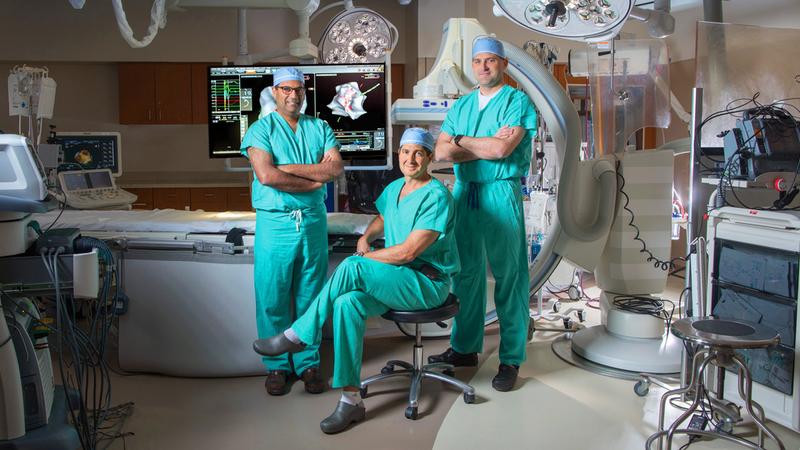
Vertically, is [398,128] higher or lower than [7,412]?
higher

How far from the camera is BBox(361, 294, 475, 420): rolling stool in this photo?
2.77 meters

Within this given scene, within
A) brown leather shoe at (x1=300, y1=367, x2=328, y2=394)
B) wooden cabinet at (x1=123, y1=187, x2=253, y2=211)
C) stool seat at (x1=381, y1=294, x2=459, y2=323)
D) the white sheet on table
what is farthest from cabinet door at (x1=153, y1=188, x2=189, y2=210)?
stool seat at (x1=381, y1=294, x2=459, y2=323)

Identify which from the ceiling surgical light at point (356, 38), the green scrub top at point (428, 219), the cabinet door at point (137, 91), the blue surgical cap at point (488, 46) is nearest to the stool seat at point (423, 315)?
the green scrub top at point (428, 219)

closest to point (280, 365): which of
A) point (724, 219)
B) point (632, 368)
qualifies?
point (632, 368)

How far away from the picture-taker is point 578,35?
101 inches

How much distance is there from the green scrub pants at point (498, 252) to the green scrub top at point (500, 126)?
49 millimetres

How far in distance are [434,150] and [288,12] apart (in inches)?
216

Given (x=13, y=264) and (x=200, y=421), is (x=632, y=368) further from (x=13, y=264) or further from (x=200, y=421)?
(x=13, y=264)

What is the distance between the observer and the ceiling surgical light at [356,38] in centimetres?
438

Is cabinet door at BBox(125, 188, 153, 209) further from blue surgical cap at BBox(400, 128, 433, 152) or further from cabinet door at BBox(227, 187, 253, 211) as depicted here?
blue surgical cap at BBox(400, 128, 433, 152)

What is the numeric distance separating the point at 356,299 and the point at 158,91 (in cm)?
584

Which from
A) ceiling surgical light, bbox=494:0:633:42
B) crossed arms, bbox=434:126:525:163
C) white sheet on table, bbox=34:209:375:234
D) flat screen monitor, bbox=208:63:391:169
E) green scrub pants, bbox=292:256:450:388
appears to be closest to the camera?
ceiling surgical light, bbox=494:0:633:42

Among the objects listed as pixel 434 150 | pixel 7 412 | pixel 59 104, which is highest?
pixel 59 104

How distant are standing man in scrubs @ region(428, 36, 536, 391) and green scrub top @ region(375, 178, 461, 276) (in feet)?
1.00
